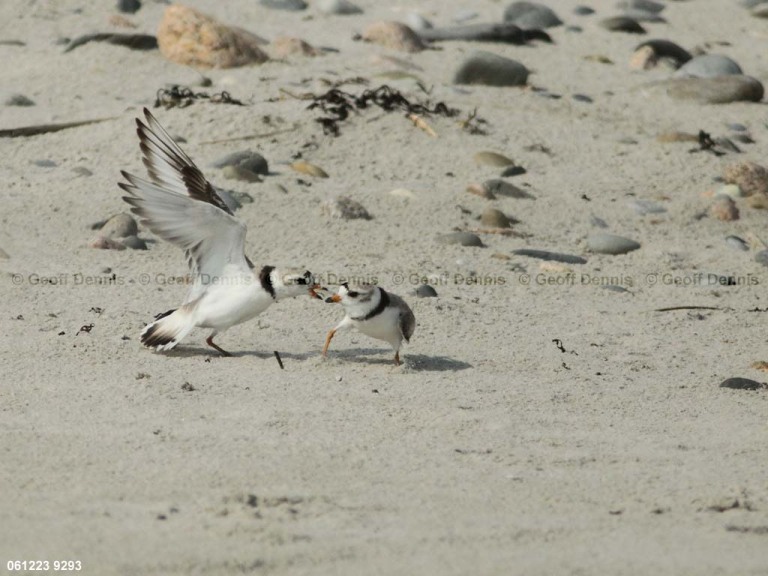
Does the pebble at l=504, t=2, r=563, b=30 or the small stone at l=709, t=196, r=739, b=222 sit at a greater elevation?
the pebble at l=504, t=2, r=563, b=30

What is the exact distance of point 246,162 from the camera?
7.55 meters

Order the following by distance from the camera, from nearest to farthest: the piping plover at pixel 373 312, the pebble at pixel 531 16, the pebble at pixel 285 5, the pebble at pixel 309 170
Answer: the piping plover at pixel 373 312, the pebble at pixel 309 170, the pebble at pixel 285 5, the pebble at pixel 531 16

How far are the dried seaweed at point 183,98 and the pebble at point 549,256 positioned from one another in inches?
93.1

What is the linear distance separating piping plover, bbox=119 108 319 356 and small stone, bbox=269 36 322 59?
3.83 metres

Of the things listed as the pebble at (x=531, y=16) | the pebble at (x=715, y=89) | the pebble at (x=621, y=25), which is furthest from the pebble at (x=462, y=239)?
the pebble at (x=621, y=25)

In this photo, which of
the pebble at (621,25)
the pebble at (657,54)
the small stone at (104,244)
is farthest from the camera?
the pebble at (621,25)

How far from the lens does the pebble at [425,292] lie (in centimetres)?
633

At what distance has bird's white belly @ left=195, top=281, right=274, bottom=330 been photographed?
17.5ft

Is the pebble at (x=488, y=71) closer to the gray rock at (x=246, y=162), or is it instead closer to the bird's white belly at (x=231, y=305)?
the gray rock at (x=246, y=162)

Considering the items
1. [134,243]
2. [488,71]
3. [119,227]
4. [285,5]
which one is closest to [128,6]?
[285,5]

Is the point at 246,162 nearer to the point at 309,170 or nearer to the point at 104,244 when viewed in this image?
the point at 309,170

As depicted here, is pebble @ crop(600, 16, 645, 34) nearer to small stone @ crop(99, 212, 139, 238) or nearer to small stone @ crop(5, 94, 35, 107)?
small stone @ crop(5, 94, 35, 107)

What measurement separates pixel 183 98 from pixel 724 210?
3.66 meters

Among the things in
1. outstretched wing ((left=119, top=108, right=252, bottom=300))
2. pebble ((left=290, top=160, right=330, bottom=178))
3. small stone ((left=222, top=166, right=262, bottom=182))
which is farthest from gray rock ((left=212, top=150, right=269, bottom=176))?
outstretched wing ((left=119, top=108, right=252, bottom=300))
